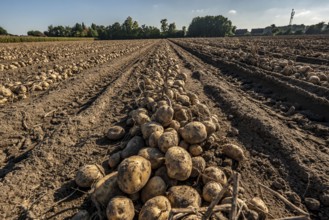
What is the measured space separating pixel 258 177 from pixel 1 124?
16.7 feet

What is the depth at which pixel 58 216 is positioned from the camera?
7.38ft

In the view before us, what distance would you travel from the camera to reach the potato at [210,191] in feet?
7.04

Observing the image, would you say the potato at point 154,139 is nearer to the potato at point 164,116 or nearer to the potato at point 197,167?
the potato at point 164,116

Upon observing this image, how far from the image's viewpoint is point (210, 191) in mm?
2150

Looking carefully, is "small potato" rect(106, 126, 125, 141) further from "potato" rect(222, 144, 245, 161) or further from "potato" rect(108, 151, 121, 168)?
"potato" rect(222, 144, 245, 161)

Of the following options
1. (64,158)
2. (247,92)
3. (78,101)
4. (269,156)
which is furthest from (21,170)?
(247,92)

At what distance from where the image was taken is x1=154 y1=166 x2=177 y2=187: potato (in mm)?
2338

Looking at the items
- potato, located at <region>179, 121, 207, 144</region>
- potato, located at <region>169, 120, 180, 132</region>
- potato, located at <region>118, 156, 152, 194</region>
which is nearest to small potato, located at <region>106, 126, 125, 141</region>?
potato, located at <region>169, 120, 180, 132</region>

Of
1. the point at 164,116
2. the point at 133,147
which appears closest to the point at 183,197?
the point at 133,147

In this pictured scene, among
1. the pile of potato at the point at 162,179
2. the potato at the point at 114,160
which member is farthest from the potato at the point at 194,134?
the potato at the point at 114,160

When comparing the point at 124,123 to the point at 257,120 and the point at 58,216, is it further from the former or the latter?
the point at 257,120

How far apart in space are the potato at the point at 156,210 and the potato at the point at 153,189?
6.6 inches

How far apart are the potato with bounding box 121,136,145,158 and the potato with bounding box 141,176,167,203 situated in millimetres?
728

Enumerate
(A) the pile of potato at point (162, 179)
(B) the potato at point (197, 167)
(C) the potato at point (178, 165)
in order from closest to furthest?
(A) the pile of potato at point (162, 179) < (C) the potato at point (178, 165) < (B) the potato at point (197, 167)
